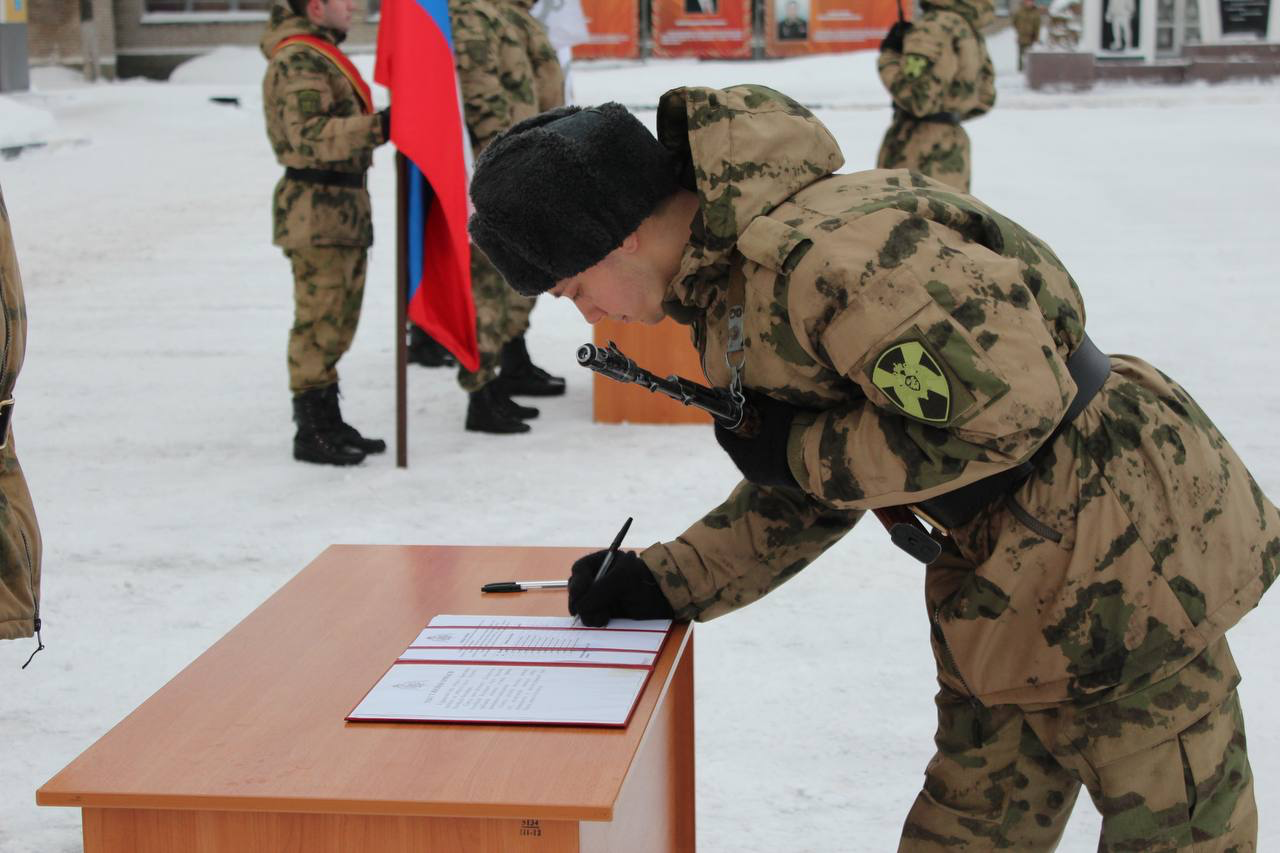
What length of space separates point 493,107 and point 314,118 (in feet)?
2.57

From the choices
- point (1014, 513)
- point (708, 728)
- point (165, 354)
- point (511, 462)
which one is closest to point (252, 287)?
point (165, 354)

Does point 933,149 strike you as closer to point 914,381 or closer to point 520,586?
point 520,586

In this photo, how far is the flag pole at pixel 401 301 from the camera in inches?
187

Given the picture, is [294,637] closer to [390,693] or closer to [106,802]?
[390,693]

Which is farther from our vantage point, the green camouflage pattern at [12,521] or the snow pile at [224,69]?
the snow pile at [224,69]

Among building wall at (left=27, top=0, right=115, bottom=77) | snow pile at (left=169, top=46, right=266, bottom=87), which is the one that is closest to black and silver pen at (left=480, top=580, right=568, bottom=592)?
snow pile at (left=169, top=46, right=266, bottom=87)

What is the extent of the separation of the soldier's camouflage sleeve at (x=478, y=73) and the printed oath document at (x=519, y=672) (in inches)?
143

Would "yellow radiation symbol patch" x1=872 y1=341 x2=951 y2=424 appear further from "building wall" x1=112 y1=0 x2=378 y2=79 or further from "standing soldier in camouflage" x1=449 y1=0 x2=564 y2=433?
"building wall" x1=112 y1=0 x2=378 y2=79

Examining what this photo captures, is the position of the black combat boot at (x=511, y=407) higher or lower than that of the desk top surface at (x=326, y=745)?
lower

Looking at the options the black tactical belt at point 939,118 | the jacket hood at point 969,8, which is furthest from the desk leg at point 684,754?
the jacket hood at point 969,8

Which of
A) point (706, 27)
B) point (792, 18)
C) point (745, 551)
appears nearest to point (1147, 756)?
point (745, 551)

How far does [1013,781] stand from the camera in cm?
174

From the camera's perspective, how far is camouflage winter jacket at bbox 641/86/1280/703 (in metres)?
1.42

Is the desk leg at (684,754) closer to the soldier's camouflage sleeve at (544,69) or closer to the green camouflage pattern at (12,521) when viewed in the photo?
the green camouflage pattern at (12,521)
